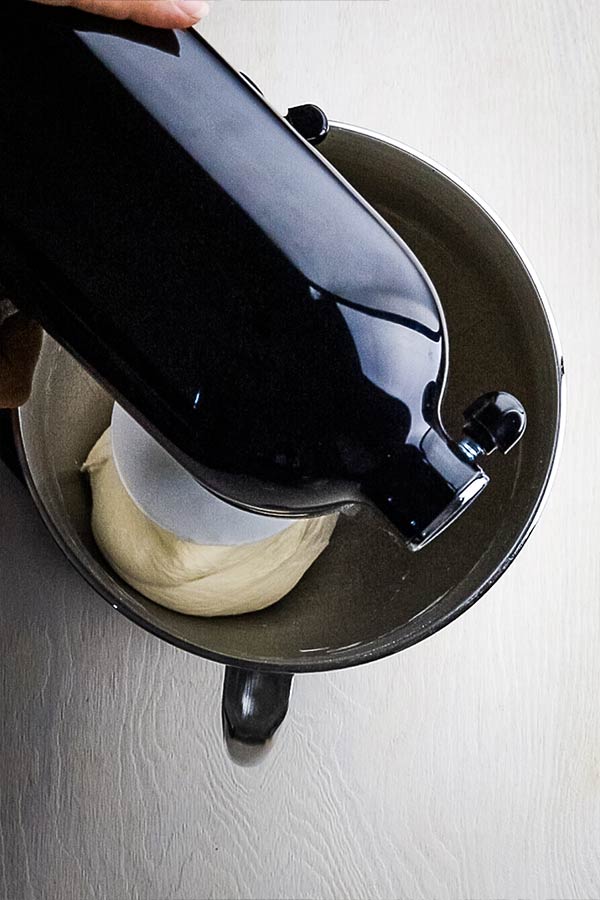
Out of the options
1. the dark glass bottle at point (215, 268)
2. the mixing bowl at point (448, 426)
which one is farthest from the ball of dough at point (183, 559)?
the dark glass bottle at point (215, 268)

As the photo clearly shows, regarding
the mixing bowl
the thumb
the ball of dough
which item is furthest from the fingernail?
the ball of dough

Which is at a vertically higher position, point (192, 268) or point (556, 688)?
point (192, 268)

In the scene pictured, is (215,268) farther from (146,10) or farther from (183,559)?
(183,559)

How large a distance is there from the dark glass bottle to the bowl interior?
13 cm

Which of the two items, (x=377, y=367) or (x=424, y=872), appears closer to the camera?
(x=377, y=367)

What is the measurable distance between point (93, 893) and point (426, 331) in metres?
0.37

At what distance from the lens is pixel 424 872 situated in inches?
21.5

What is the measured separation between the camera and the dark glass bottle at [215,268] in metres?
0.28

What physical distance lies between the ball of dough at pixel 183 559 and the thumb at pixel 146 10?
0.78ft

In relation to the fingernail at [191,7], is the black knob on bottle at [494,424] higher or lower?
lower

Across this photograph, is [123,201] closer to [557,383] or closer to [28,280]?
[28,280]

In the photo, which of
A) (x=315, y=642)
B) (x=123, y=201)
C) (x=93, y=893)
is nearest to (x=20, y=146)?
(x=123, y=201)

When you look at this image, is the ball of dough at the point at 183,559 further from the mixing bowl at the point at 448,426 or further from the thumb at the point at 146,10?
the thumb at the point at 146,10

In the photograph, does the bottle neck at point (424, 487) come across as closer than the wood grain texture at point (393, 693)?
Yes
